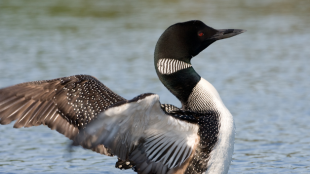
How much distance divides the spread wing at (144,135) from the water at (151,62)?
Result: 1.44m

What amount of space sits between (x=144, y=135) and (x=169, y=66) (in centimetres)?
73

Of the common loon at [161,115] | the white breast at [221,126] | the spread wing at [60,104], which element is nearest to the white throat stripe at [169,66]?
the common loon at [161,115]

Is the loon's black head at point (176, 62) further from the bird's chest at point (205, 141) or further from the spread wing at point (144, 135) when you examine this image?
the spread wing at point (144, 135)

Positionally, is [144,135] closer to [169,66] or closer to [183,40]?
[169,66]

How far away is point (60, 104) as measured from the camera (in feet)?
13.4

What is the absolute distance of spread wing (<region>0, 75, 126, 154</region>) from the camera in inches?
159

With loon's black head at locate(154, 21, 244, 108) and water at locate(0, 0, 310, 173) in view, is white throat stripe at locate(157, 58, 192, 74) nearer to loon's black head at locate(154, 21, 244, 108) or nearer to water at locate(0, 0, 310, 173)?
loon's black head at locate(154, 21, 244, 108)

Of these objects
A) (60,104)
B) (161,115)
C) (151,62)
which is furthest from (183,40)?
(151,62)

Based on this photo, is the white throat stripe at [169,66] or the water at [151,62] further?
the water at [151,62]

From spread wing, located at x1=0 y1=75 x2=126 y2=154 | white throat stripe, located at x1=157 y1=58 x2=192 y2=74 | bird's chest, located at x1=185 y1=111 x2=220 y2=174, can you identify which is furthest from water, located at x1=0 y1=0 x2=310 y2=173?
white throat stripe, located at x1=157 y1=58 x2=192 y2=74

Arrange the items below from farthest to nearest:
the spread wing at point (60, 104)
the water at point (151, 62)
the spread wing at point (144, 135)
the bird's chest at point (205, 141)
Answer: the water at point (151, 62) < the spread wing at point (60, 104) < the bird's chest at point (205, 141) < the spread wing at point (144, 135)

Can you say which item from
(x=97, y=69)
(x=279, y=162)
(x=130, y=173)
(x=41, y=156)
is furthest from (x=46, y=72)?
(x=279, y=162)

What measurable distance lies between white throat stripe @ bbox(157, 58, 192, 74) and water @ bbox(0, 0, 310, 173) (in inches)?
59.8

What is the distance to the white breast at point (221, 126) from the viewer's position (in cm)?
388
